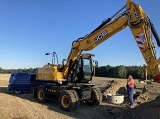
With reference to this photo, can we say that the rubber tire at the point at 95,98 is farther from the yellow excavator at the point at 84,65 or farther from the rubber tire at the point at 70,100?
the rubber tire at the point at 70,100

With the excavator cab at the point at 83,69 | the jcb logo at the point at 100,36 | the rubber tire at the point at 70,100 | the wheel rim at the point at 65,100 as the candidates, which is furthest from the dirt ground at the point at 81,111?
the jcb logo at the point at 100,36

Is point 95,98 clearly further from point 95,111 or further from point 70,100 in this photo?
point 70,100

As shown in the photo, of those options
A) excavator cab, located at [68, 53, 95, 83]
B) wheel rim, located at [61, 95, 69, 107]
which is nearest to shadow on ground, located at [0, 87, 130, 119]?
wheel rim, located at [61, 95, 69, 107]

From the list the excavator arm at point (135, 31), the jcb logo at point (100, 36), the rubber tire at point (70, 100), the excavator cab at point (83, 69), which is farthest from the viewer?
the excavator cab at point (83, 69)

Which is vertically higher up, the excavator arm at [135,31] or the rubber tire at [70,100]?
the excavator arm at [135,31]

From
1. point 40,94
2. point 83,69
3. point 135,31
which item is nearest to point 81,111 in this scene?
point 83,69

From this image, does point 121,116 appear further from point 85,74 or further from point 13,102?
point 13,102

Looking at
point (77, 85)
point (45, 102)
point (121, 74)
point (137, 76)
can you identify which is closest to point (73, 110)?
point (77, 85)

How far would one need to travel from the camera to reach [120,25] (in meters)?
12.7

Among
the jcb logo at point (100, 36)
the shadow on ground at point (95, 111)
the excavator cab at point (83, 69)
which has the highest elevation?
the jcb logo at point (100, 36)

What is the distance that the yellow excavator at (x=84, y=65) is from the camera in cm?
1134

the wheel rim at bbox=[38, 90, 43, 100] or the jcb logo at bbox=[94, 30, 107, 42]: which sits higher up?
the jcb logo at bbox=[94, 30, 107, 42]

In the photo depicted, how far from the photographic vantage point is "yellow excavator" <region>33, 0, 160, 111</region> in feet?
37.2

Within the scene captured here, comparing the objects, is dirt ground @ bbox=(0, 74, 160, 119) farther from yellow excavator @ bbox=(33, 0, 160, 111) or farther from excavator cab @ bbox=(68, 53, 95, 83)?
excavator cab @ bbox=(68, 53, 95, 83)
